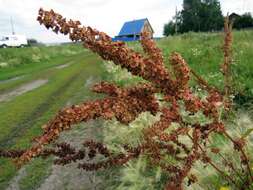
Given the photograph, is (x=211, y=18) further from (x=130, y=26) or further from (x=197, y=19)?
(x=130, y=26)

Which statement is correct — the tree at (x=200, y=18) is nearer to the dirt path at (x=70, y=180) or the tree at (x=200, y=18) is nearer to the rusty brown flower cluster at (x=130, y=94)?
the dirt path at (x=70, y=180)

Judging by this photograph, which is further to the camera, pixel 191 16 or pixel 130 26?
pixel 130 26

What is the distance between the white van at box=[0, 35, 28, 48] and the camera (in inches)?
3290

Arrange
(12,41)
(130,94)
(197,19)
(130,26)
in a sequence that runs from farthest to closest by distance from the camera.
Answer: (130,26)
(197,19)
(12,41)
(130,94)

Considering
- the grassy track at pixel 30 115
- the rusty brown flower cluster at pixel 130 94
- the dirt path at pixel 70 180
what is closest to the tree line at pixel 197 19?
the grassy track at pixel 30 115

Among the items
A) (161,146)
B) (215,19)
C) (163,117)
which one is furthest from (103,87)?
(215,19)

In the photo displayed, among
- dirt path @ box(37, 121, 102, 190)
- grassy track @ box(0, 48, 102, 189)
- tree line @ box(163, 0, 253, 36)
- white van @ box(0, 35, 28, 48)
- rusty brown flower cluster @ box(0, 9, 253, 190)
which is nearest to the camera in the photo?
rusty brown flower cluster @ box(0, 9, 253, 190)

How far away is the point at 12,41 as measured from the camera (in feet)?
282

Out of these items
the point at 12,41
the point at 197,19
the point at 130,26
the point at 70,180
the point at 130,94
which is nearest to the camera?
the point at 130,94

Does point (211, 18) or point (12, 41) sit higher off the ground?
point (211, 18)

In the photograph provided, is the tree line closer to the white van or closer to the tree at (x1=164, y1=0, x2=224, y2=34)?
the tree at (x1=164, y1=0, x2=224, y2=34)

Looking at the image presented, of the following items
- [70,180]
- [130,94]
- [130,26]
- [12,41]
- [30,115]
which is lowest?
[12,41]

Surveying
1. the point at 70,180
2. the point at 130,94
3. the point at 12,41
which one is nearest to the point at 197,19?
the point at 12,41

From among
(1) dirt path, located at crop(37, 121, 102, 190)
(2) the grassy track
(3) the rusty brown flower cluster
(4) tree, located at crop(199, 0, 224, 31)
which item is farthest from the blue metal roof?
(3) the rusty brown flower cluster
